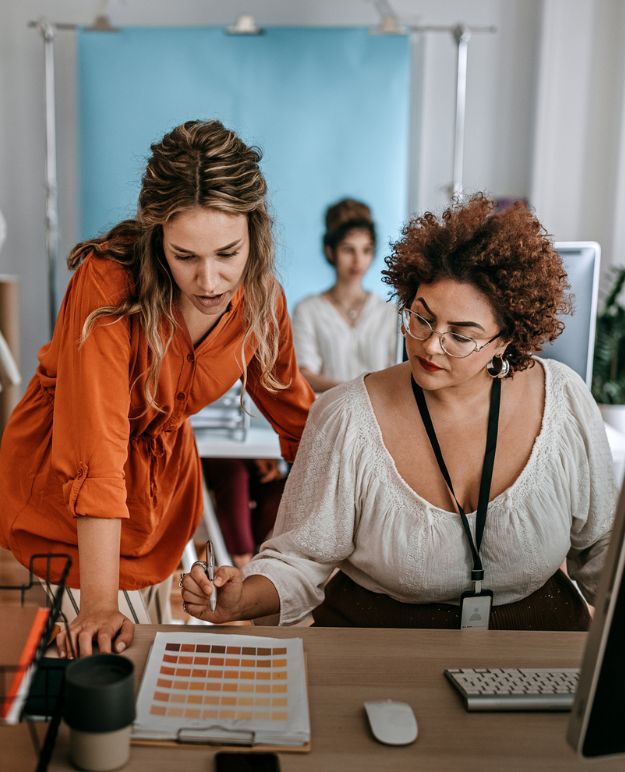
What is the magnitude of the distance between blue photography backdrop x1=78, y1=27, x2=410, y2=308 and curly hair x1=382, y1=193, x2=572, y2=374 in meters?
2.56

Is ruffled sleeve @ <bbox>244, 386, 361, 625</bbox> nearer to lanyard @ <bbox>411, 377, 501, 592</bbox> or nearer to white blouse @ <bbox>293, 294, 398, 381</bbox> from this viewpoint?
lanyard @ <bbox>411, 377, 501, 592</bbox>

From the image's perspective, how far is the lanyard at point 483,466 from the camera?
4.82 ft

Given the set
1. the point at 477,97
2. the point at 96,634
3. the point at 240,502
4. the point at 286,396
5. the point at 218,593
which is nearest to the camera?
the point at 96,634

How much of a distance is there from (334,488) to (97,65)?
327 centimetres

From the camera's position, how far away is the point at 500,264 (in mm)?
1498

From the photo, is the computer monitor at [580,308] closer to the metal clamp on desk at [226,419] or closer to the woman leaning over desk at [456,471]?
the woman leaning over desk at [456,471]

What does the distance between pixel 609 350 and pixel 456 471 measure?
2.63 m

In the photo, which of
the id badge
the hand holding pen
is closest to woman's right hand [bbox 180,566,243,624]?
the hand holding pen

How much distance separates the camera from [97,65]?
414 centimetres

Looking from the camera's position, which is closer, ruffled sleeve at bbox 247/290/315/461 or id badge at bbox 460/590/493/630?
id badge at bbox 460/590/493/630

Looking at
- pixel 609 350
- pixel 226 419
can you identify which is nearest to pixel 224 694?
pixel 226 419

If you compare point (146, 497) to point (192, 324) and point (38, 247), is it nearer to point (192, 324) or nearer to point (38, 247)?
point (192, 324)

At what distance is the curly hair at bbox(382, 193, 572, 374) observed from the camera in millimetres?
1501

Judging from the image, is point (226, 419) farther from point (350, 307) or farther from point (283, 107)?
point (283, 107)
